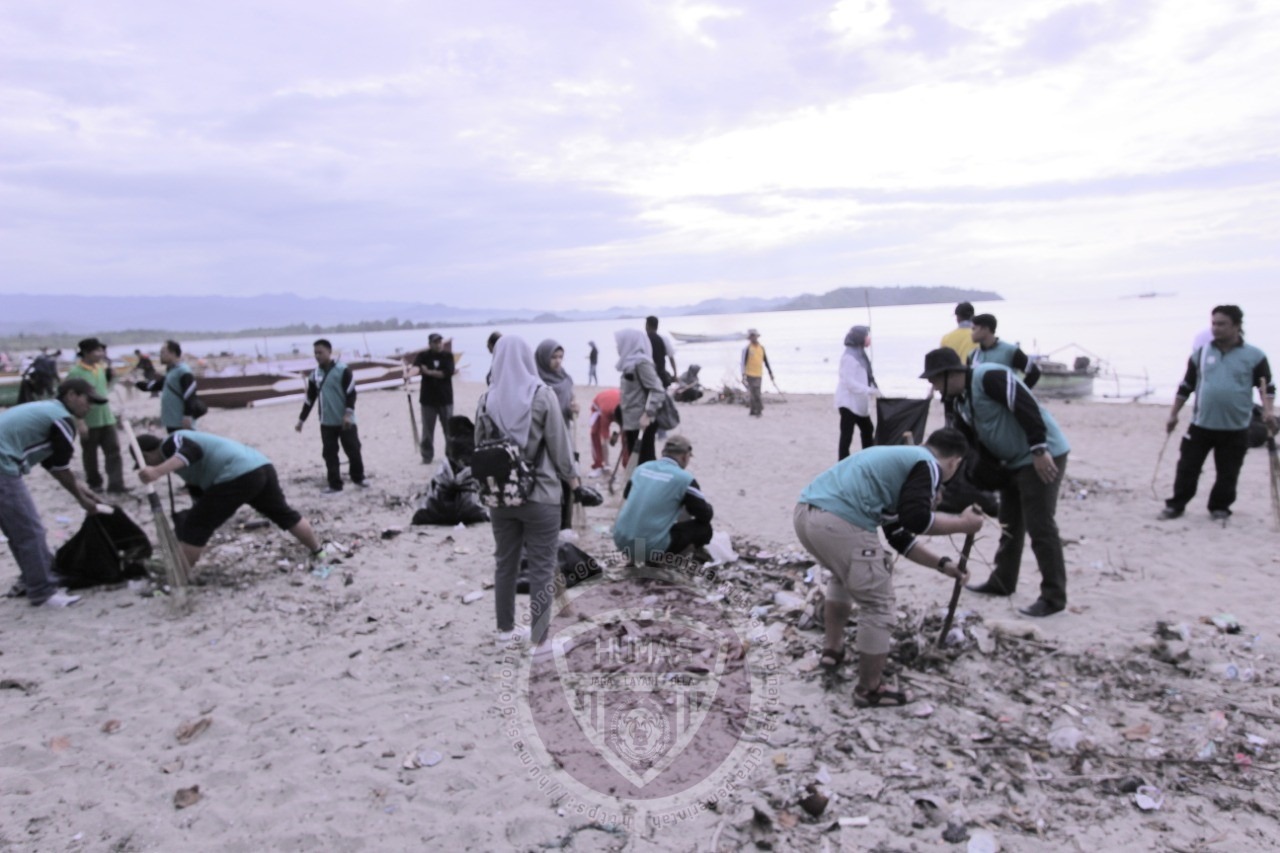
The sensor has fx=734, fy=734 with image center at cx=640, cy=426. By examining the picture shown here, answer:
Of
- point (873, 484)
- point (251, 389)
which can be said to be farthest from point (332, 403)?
point (251, 389)

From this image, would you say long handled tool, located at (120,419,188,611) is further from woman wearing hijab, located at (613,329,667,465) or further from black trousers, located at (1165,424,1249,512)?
black trousers, located at (1165,424,1249,512)

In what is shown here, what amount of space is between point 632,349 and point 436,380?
132 inches

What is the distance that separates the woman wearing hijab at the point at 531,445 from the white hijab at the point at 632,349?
288 centimetres

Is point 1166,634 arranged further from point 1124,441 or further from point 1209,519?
point 1124,441

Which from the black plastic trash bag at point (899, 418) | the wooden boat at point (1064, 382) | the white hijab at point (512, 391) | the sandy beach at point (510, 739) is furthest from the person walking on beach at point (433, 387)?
the wooden boat at point (1064, 382)

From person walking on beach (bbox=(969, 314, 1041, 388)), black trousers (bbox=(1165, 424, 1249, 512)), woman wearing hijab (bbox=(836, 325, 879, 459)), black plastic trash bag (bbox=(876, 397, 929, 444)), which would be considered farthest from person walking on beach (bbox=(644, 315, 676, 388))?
black trousers (bbox=(1165, 424, 1249, 512))

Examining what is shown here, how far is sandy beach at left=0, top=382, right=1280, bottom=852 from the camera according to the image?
2.71m

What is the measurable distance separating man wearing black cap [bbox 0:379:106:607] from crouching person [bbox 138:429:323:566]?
0.50 metres

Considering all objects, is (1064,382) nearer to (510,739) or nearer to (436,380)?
(436,380)

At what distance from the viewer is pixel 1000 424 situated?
4.34 metres

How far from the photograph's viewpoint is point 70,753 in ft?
10.8

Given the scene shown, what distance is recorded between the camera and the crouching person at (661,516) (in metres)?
5.05

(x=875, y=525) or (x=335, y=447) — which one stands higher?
(x=875, y=525)

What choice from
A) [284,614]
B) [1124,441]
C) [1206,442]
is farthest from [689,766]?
[1124,441]
